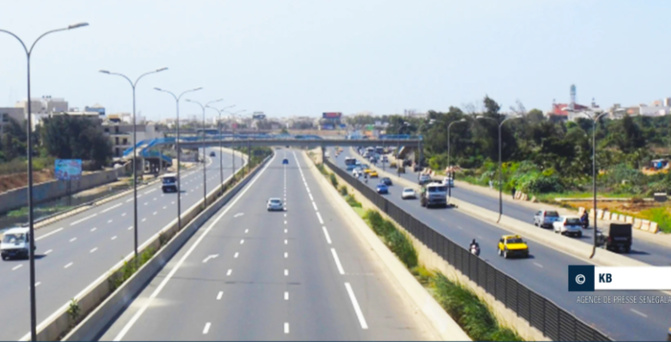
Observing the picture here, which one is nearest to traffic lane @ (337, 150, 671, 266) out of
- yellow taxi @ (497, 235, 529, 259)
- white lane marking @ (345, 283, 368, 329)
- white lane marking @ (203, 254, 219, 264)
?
yellow taxi @ (497, 235, 529, 259)

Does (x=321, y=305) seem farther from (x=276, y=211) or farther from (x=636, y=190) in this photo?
(x=636, y=190)

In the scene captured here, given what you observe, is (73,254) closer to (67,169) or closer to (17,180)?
(67,169)

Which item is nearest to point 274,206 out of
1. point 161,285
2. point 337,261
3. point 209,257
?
point 209,257

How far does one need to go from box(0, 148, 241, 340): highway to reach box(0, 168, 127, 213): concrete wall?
9564 mm

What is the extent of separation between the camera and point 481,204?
256ft

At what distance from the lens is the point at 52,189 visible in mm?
104938

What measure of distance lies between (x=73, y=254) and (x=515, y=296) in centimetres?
2921

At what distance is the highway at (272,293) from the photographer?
24.1 meters

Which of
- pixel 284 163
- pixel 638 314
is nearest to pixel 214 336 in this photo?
pixel 638 314

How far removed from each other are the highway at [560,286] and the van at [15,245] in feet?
69.9

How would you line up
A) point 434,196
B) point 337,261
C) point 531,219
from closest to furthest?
point 337,261 < point 531,219 < point 434,196

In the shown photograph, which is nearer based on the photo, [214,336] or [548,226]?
[214,336]

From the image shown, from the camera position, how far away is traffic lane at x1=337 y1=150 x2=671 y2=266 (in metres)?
41.4

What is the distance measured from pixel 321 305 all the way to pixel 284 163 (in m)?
138
